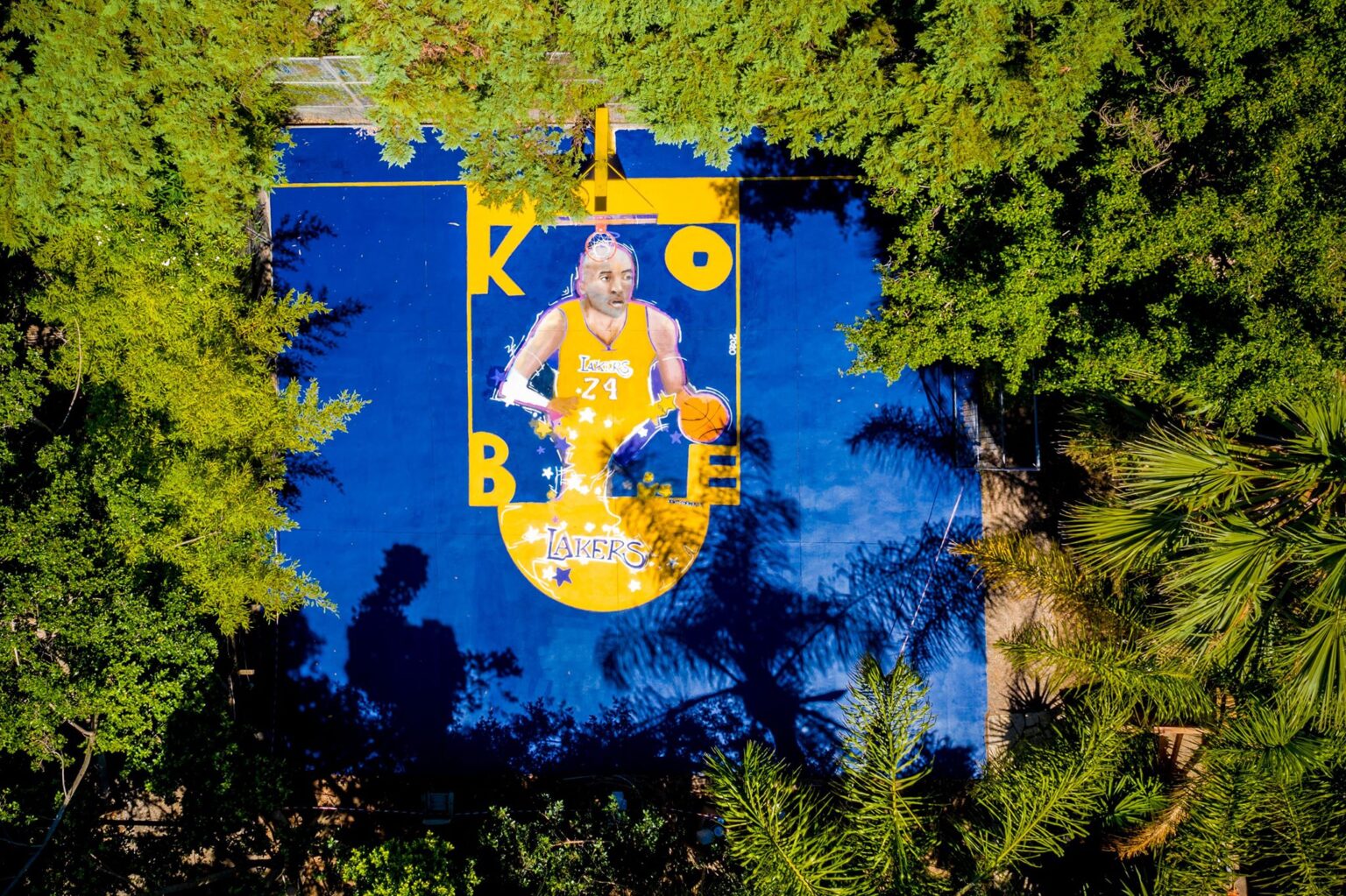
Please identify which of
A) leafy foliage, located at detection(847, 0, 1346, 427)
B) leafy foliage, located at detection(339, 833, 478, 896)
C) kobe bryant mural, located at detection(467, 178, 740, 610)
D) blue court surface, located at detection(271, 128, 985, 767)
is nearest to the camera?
leafy foliage, located at detection(847, 0, 1346, 427)

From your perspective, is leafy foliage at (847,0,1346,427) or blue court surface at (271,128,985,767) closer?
leafy foliage at (847,0,1346,427)

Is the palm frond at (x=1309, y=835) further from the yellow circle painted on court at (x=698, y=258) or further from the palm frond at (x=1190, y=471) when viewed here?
the yellow circle painted on court at (x=698, y=258)

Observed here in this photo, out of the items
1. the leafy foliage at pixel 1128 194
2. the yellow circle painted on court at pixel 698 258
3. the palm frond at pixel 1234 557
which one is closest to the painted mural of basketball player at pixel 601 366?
the yellow circle painted on court at pixel 698 258

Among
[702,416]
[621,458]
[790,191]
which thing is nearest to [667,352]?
[702,416]

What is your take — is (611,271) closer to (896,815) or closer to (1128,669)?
(896,815)

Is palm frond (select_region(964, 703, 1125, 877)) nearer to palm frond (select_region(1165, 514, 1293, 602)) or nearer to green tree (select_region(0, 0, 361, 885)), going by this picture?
palm frond (select_region(1165, 514, 1293, 602))

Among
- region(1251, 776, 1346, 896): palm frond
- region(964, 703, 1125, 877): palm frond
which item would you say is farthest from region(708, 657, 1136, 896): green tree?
→ region(1251, 776, 1346, 896): palm frond

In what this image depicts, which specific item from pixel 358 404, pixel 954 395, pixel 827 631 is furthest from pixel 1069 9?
pixel 358 404
